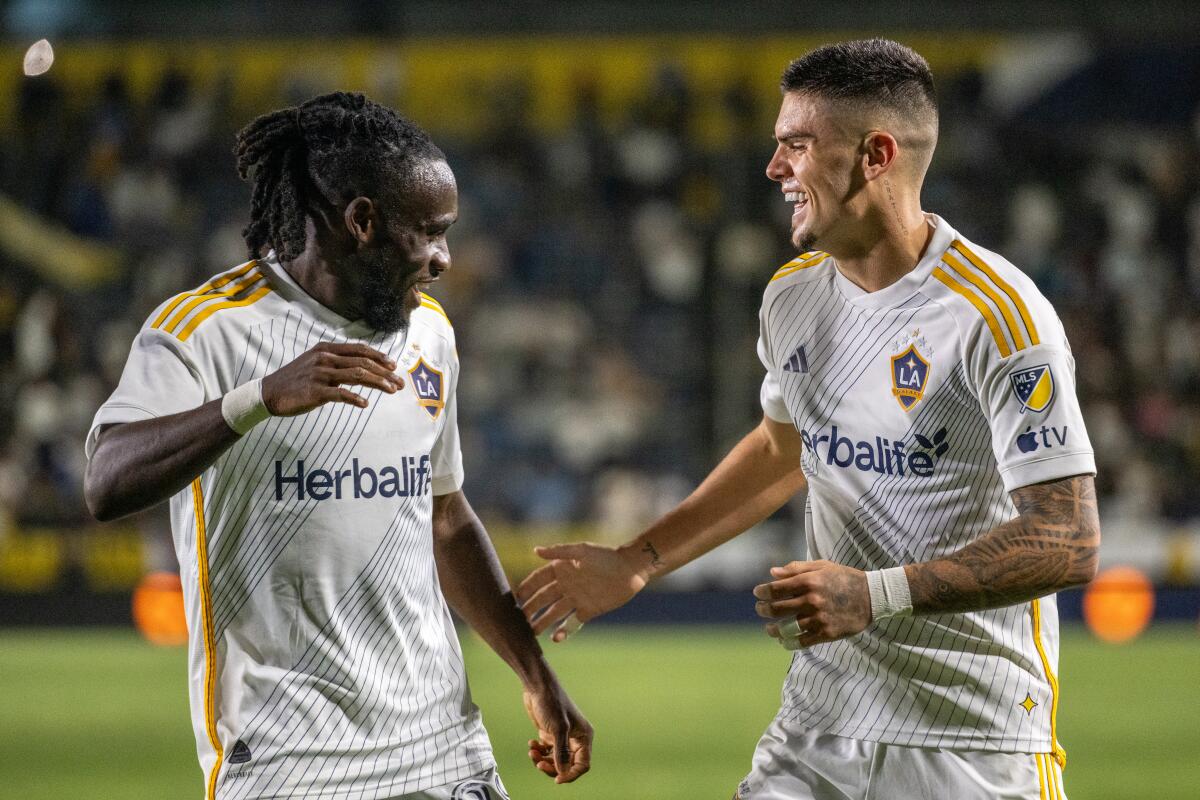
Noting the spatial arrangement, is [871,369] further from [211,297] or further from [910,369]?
[211,297]

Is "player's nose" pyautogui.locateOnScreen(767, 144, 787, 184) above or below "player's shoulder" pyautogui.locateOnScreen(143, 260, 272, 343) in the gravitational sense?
above

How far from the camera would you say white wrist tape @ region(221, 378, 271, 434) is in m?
2.95

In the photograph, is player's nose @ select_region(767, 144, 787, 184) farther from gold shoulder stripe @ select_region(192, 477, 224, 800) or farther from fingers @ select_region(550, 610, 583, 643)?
gold shoulder stripe @ select_region(192, 477, 224, 800)

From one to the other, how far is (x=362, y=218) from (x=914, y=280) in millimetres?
1263

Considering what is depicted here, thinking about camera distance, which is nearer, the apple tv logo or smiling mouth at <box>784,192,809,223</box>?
the apple tv logo

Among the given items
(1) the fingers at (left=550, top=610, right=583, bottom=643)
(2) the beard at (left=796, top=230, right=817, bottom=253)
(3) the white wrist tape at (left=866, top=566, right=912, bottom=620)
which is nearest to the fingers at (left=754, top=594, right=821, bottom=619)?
(3) the white wrist tape at (left=866, top=566, right=912, bottom=620)

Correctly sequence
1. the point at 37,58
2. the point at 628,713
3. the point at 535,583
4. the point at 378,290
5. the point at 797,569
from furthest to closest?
the point at 628,713 → the point at 535,583 → the point at 378,290 → the point at 37,58 → the point at 797,569

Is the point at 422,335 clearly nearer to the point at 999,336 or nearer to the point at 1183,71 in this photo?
the point at 999,336

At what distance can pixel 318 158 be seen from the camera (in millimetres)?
3459

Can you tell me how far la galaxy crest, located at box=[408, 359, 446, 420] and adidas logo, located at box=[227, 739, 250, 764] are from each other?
0.84 m

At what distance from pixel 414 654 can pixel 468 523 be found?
47 centimetres

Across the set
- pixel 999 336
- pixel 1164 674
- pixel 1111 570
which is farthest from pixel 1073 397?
pixel 1111 570

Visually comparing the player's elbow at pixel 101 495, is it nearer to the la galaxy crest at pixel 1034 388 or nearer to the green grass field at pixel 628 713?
the la galaxy crest at pixel 1034 388

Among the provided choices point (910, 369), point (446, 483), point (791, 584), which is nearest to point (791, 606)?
point (791, 584)
